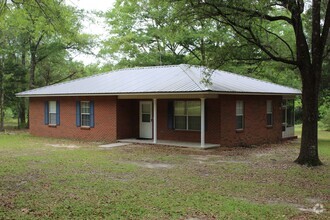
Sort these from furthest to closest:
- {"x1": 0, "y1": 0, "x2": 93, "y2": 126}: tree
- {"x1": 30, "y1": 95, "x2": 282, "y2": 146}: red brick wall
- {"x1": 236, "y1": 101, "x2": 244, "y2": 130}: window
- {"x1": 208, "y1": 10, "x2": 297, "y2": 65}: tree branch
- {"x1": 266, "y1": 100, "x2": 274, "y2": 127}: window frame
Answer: {"x1": 0, "y1": 0, "x2": 93, "y2": 126}: tree → {"x1": 266, "y1": 100, "x2": 274, "y2": 127}: window frame → {"x1": 236, "y1": 101, "x2": 244, "y2": 130}: window → {"x1": 30, "y1": 95, "x2": 282, "y2": 146}: red brick wall → {"x1": 208, "y1": 10, "x2": 297, "y2": 65}: tree branch

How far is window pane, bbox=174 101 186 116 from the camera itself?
60.4 feet

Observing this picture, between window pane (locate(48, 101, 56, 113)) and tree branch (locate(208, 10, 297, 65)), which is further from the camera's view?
window pane (locate(48, 101, 56, 113))

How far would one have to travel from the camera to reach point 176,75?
755 inches

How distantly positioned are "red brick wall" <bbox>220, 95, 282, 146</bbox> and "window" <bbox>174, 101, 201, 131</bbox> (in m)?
1.28

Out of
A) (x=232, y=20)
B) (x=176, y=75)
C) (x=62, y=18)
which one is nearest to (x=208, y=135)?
(x=176, y=75)

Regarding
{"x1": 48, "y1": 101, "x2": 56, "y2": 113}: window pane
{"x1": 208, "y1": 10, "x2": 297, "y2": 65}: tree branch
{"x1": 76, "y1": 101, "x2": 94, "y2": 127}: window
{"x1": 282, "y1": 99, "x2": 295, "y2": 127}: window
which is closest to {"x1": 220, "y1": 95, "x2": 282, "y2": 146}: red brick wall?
{"x1": 282, "y1": 99, "x2": 295, "y2": 127}: window

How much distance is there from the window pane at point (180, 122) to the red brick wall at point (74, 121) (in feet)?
10.2

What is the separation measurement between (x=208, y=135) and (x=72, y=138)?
26.1 ft

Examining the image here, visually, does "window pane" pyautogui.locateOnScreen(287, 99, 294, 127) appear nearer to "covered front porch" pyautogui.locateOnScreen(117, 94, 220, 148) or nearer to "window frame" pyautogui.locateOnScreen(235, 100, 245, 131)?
"window frame" pyautogui.locateOnScreen(235, 100, 245, 131)

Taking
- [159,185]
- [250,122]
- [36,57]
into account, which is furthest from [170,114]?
[36,57]

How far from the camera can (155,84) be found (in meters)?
18.2

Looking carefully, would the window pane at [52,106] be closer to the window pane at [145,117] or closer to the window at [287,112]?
the window pane at [145,117]

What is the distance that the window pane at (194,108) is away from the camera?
58.6 ft

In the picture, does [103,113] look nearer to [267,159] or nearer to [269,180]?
[267,159]
